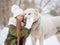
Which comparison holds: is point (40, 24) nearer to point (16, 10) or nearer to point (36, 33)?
point (36, 33)

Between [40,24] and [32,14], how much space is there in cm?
9

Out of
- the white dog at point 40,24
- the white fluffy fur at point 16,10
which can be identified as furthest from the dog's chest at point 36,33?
the white fluffy fur at point 16,10

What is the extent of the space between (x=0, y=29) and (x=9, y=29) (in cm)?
15

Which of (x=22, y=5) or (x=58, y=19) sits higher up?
(x=22, y=5)

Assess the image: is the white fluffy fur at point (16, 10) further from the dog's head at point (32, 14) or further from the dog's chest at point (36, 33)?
the dog's chest at point (36, 33)

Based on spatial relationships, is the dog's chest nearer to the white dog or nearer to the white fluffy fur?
the white dog

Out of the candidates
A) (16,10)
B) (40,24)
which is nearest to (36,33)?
(40,24)

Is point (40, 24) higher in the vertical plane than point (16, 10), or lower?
lower

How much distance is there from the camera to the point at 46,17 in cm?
109

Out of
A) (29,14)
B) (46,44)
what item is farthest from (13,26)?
(46,44)

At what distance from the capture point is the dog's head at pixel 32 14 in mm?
1027

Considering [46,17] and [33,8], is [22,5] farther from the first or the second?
[46,17]

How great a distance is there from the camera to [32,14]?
1.03 meters

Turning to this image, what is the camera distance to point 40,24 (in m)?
1.05
